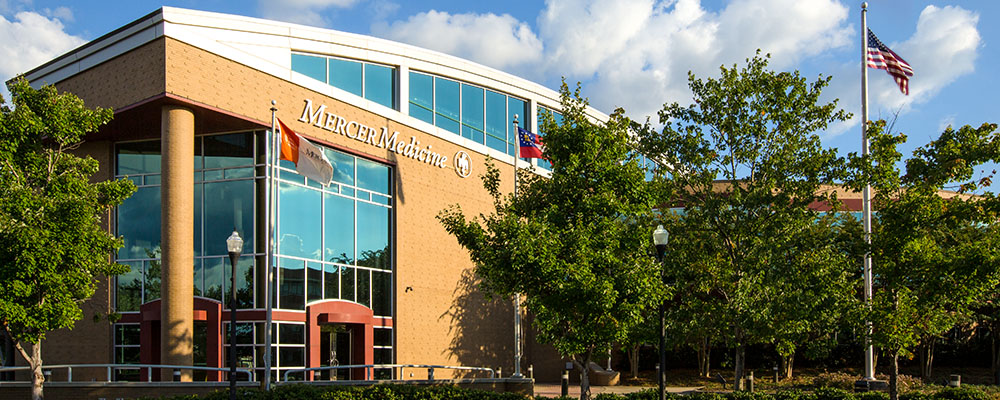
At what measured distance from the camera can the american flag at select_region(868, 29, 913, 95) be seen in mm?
27053

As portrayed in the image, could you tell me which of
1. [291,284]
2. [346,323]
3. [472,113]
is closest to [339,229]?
[291,284]

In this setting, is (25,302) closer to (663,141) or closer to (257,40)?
(257,40)

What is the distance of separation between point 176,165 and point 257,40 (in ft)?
23.4

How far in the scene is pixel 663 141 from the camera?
870 inches

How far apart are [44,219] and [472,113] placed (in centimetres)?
2024

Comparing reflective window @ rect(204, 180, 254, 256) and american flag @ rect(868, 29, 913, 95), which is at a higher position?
american flag @ rect(868, 29, 913, 95)

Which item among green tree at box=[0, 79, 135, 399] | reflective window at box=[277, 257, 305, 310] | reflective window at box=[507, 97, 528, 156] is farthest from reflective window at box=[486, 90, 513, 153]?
green tree at box=[0, 79, 135, 399]

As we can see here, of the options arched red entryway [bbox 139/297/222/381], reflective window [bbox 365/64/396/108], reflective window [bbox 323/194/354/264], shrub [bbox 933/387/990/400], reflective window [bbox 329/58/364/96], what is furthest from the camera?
reflective window [bbox 365/64/396/108]

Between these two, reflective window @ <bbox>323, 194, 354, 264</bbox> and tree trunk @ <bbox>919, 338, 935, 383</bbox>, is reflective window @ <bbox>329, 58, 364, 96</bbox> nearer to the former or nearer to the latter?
reflective window @ <bbox>323, 194, 354, 264</bbox>

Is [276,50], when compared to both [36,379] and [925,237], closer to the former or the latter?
[36,379]

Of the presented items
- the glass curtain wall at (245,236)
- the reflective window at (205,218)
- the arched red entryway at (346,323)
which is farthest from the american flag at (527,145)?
the reflective window at (205,218)

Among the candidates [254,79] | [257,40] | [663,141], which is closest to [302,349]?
[254,79]

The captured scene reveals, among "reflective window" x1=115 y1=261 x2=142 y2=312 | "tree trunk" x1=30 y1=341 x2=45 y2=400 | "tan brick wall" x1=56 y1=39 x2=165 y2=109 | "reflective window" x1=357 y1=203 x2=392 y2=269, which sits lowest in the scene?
"tree trunk" x1=30 y1=341 x2=45 y2=400

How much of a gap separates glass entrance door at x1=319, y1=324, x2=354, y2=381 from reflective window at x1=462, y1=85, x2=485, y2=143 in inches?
435
